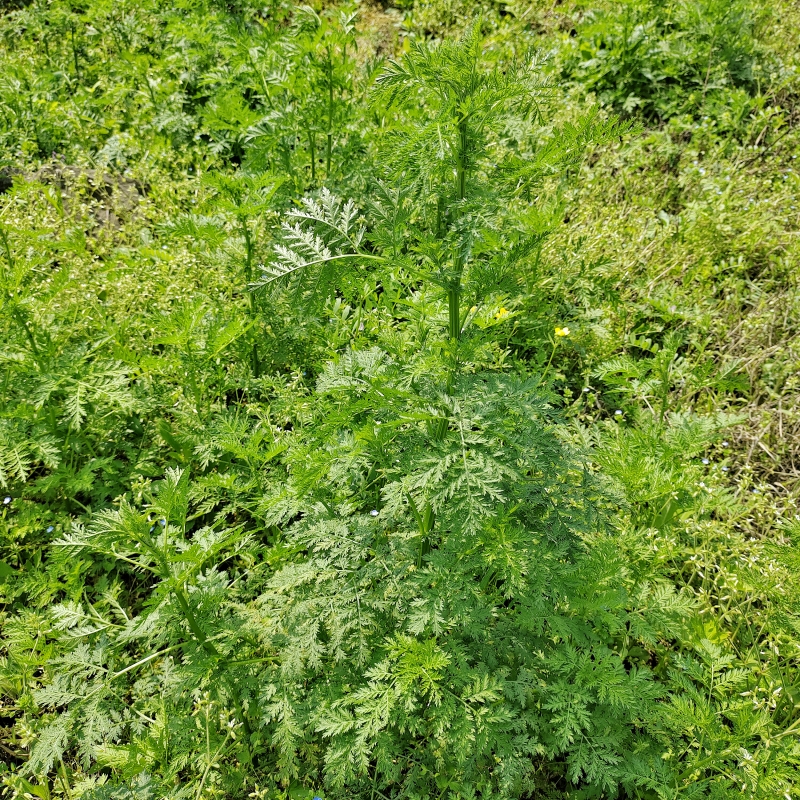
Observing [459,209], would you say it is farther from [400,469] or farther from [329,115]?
[329,115]

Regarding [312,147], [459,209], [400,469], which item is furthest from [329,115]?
[400,469]

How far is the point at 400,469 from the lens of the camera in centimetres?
211

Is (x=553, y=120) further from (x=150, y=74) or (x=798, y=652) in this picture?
(x=798, y=652)

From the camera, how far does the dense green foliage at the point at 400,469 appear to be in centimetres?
209

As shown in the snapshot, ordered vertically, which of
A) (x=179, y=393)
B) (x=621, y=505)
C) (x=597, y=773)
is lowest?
(x=597, y=773)

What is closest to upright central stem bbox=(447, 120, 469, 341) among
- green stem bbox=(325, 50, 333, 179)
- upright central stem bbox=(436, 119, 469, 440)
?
upright central stem bbox=(436, 119, 469, 440)

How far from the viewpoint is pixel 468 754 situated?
2193 millimetres

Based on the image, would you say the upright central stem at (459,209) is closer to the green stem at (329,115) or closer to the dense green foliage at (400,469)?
the dense green foliage at (400,469)

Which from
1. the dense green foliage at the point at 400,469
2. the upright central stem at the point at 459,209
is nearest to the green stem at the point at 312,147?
the dense green foliage at the point at 400,469

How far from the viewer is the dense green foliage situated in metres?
2.09

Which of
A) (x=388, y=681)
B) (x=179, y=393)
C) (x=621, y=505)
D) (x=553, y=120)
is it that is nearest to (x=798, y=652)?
(x=621, y=505)

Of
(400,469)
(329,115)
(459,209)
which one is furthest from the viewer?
(329,115)

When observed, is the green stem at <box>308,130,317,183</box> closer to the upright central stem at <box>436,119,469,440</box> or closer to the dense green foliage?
the dense green foliage

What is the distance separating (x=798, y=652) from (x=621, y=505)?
87 cm
